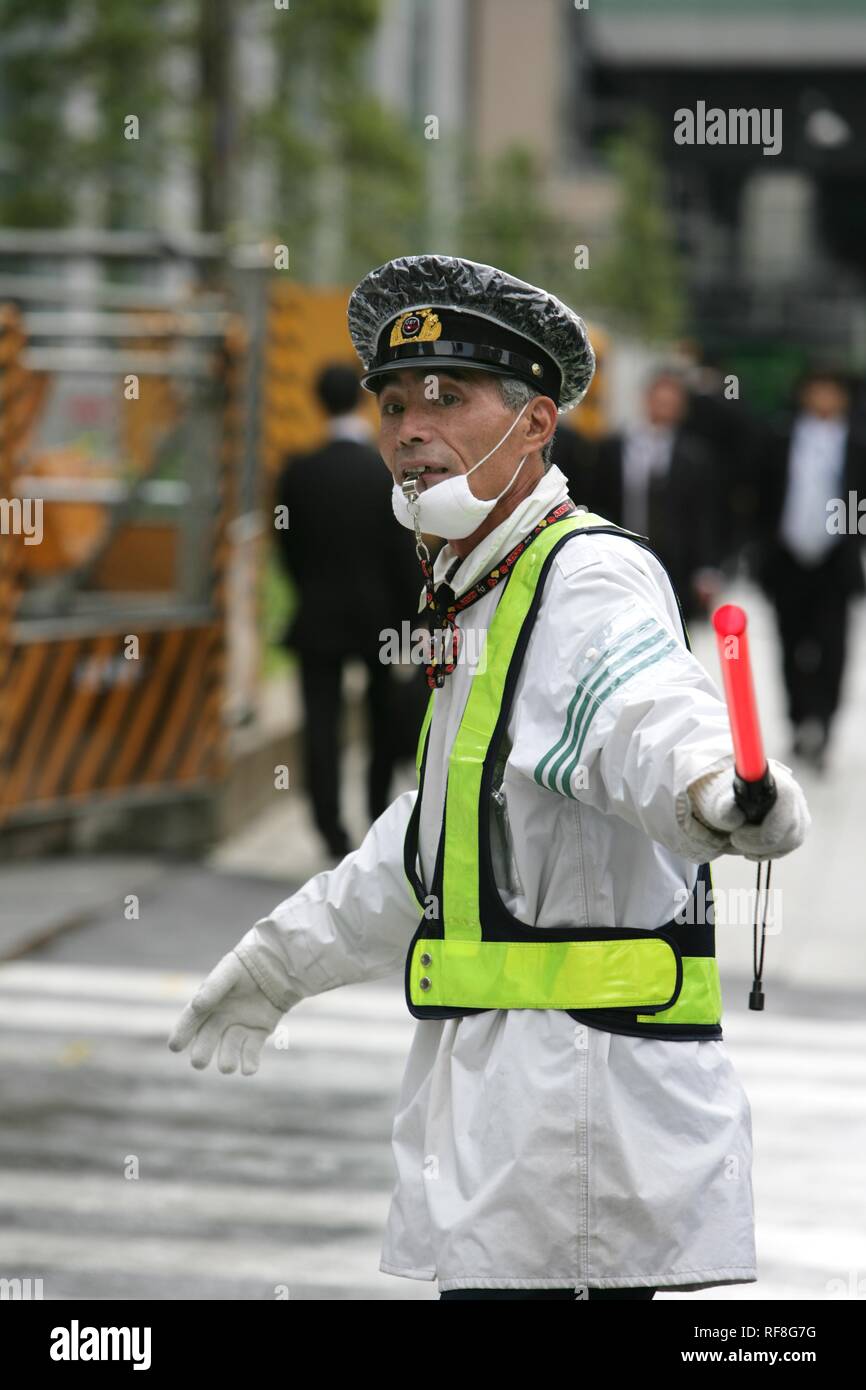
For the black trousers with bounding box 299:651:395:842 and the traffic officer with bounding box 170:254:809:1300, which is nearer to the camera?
the traffic officer with bounding box 170:254:809:1300

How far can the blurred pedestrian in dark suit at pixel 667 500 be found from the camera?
1241 centimetres

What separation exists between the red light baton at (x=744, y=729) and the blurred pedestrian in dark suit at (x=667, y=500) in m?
9.57

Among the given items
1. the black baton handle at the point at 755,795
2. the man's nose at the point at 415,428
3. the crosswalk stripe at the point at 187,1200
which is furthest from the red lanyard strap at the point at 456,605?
the crosswalk stripe at the point at 187,1200

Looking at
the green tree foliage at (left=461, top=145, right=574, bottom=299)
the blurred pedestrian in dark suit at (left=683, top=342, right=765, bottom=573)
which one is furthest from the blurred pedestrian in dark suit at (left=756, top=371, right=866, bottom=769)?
the green tree foliage at (left=461, top=145, right=574, bottom=299)

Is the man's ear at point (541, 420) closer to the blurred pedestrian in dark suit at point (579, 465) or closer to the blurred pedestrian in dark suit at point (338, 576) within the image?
the blurred pedestrian in dark suit at point (338, 576)

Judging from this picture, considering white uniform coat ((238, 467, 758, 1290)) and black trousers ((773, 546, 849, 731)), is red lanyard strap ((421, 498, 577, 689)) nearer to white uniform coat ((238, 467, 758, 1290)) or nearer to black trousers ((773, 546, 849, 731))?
white uniform coat ((238, 467, 758, 1290))

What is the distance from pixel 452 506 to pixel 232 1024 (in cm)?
86

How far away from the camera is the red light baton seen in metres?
2.59

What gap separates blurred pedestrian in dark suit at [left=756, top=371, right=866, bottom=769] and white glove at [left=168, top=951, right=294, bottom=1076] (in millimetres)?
9682

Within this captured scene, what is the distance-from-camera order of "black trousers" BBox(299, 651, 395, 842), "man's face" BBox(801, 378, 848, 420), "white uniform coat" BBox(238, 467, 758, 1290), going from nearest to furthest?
"white uniform coat" BBox(238, 467, 758, 1290)
"black trousers" BBox(299, 651, 395, 842)
"man's face" BBox(801, 378, 848, 420)

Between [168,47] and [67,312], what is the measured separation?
2.24 m

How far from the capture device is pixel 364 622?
1030 centimetres

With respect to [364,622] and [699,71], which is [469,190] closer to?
[364,622]

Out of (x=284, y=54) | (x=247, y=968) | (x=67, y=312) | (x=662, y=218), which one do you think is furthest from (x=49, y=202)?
(x=662, y=218)
